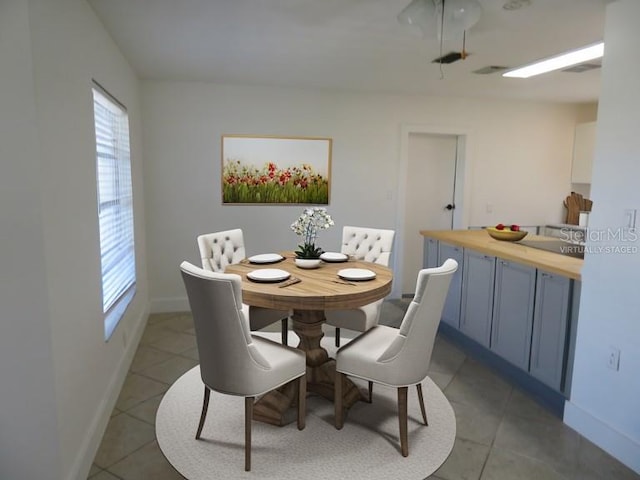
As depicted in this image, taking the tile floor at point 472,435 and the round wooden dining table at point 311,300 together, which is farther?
the round wooden dining table at point 311,300

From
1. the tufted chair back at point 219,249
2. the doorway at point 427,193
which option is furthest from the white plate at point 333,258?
the doorway at point 427,193

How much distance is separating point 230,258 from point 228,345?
1.51 m

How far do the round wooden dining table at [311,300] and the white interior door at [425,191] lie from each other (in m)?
2.24

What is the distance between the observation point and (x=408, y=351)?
2.20 meters

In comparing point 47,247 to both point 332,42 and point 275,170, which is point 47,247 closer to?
point 332,42

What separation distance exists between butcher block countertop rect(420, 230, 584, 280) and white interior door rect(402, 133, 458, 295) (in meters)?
1.05

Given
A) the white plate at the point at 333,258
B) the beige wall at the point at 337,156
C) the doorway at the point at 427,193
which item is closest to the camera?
the white plate at the point at 333,258

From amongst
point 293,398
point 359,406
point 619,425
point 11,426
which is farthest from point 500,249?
point 11,426

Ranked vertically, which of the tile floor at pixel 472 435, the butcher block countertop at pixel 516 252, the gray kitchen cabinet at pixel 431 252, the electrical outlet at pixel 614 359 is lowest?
Result: the tile floor at pixel 472 435

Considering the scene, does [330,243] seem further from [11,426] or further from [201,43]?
[11,426]

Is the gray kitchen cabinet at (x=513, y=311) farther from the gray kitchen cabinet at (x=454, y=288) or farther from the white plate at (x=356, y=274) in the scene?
the white plate at (x=356, y=274)

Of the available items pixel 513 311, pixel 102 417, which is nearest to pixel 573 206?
pixel 513 311

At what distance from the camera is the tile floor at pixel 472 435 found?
6.95 feet

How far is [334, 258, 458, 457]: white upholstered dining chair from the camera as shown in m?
2.14
